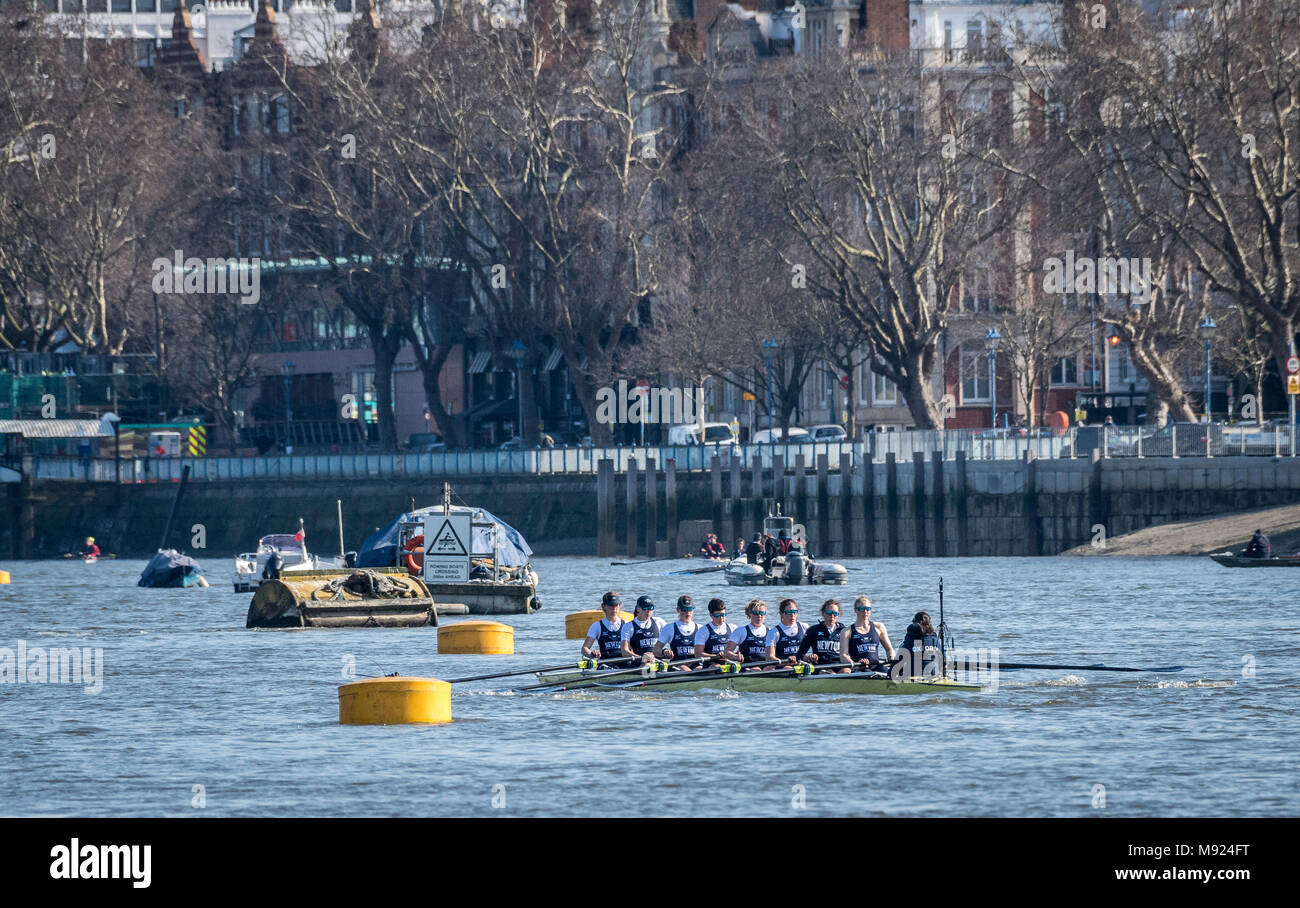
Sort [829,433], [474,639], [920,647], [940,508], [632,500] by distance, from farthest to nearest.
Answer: [829,433] → [632,500] → [940,508] → [474,639] → [920,647]

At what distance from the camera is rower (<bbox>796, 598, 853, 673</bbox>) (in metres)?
37.8

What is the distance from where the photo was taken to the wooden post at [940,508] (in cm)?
8000

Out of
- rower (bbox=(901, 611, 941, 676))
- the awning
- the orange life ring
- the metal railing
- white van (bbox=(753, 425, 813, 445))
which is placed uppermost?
the awning

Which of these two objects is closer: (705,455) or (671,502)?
(671,502)

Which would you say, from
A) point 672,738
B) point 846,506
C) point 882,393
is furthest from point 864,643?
point 882,393

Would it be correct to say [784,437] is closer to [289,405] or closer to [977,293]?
[977,293]

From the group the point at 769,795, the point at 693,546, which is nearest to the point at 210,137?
the point at 693,546

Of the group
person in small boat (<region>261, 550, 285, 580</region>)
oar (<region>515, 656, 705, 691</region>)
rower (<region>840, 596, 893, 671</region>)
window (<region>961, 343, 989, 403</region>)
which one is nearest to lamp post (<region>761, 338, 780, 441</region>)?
window (<region>961, 343, 989, 403</region>)

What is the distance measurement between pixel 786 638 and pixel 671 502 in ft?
160

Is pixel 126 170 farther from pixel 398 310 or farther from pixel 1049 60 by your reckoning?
pixel 1049 60

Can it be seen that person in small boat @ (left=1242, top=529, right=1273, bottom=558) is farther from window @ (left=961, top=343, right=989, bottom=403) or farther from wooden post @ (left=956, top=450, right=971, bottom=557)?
window @ (left=961, top=343, right=989, bottom=403)

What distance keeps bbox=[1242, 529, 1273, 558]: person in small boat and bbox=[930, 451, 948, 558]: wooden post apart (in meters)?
15.2

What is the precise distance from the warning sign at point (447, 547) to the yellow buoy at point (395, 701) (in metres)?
17.2

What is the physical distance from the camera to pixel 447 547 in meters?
56.6
